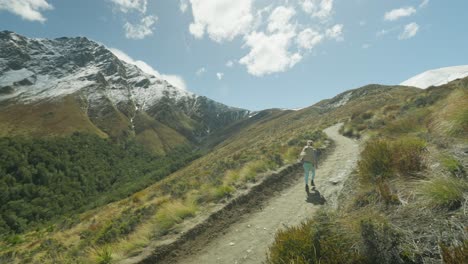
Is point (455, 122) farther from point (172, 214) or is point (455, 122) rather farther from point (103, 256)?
point (103, 256)

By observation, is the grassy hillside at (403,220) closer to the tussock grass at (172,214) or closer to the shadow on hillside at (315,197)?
the shadow on hillside at (315,197)

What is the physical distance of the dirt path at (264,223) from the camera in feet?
25.2

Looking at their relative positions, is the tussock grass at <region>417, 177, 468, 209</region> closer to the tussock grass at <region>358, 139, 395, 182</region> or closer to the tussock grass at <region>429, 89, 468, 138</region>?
the tussock grass at <region>358, 139, 395, 182</region>

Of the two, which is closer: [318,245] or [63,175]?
[318,245]

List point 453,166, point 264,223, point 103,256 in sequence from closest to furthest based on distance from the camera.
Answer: point 453,166
point 103,256
point 264,223

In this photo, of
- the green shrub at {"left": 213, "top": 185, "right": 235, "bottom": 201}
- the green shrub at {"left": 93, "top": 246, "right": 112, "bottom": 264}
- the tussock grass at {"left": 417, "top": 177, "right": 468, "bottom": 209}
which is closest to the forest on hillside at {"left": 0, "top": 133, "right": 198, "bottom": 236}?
the green shrub at {"left": 213, "top": 185, "right": 235, "bottom": 201}

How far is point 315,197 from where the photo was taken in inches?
422

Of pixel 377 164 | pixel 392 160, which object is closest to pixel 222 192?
pixel 377 164

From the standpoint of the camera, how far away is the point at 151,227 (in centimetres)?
927

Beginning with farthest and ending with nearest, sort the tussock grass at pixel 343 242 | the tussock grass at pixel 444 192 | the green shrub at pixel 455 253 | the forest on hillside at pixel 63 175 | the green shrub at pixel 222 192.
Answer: the forest on hillside at pixel 63 175 → the green shrub at pixel 222 192 → the tussock grass at pixel 444 192 → the tussock grass at pixel 343 242 → the green shrub at pixel 455 253

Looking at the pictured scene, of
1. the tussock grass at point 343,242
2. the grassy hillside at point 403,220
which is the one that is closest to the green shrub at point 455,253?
the grassy hillside at point 403,220

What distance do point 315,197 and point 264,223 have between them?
105 inches

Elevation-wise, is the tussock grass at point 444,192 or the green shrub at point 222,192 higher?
the tussock grass at point 444,192

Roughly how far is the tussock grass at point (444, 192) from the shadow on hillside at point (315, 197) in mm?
4944
